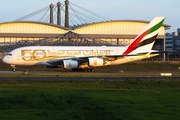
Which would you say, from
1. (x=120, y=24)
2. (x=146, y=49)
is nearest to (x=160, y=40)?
(x=120, y=24)

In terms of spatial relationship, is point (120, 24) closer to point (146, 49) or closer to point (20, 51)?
point (146, 49)

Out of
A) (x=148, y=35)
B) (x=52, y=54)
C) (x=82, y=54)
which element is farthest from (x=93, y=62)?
(x=148, y=35)

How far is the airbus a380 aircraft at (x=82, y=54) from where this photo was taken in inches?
1379

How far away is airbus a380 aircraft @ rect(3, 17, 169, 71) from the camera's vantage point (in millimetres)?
35031

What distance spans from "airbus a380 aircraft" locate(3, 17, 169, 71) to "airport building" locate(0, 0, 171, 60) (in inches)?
1061

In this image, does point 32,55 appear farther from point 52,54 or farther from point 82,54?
point 82,54

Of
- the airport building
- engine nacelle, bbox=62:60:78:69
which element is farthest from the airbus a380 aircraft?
the airport building

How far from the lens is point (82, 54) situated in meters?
36.7

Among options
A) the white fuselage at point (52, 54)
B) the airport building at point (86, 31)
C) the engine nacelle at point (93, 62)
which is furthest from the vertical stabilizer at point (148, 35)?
the airport building at point (86, 31)

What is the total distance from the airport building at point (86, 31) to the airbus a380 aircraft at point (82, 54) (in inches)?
1061

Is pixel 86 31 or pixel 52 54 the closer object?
pixel 52 54

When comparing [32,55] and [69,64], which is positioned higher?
[32,55]

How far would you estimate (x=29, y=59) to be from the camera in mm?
35031

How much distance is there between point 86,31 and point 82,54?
33.8 meters
